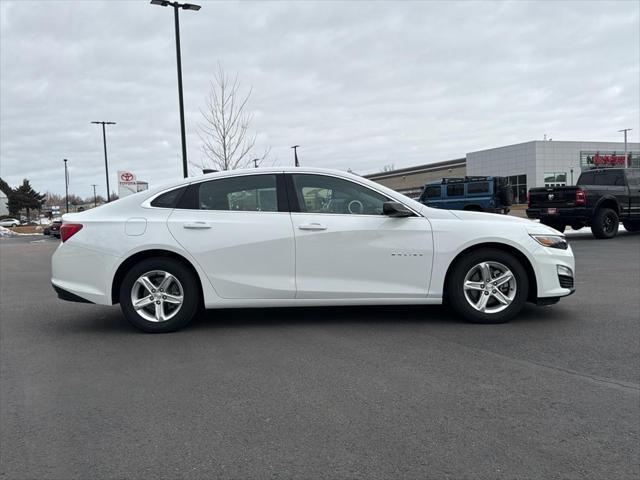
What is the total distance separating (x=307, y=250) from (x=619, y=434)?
3.15m

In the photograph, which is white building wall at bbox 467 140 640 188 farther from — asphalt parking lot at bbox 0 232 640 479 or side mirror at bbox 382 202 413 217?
asphalt parking lot at bbox 0 232 640 479

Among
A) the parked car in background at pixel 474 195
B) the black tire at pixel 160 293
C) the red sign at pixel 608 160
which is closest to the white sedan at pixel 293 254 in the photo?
the black tire at pixel 160 293

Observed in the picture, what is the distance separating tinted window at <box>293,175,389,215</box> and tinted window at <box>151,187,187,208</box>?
1221 millimetres

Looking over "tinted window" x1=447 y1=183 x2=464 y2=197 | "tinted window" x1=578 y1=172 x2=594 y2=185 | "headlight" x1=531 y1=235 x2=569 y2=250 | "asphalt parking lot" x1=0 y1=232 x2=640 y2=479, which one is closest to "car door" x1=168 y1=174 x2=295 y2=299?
"asphalt parking lot" x1=0 y1=232 x2=640 y2=479

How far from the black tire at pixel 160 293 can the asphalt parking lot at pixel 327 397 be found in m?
0.14

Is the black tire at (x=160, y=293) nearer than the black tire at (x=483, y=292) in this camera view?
Yes

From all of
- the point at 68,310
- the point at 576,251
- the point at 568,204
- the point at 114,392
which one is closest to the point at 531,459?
the point at 114,392

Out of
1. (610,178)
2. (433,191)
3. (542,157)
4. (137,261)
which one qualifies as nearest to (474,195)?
(433,191)

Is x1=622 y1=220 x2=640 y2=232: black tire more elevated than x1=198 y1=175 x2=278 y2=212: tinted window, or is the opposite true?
x1=198 y1=175 x2=278 y2=212: tinted window

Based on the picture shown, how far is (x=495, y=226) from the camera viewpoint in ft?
18.2

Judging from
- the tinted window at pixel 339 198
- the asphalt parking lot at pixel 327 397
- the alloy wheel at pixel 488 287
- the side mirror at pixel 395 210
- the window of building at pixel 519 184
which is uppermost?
the window of building at pixel 519 184

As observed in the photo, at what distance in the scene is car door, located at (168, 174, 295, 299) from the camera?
5.38 meters

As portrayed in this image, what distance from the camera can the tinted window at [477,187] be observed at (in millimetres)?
23125

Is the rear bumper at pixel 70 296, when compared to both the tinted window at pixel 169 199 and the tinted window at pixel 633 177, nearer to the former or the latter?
the tinted window at pixel 169 199
